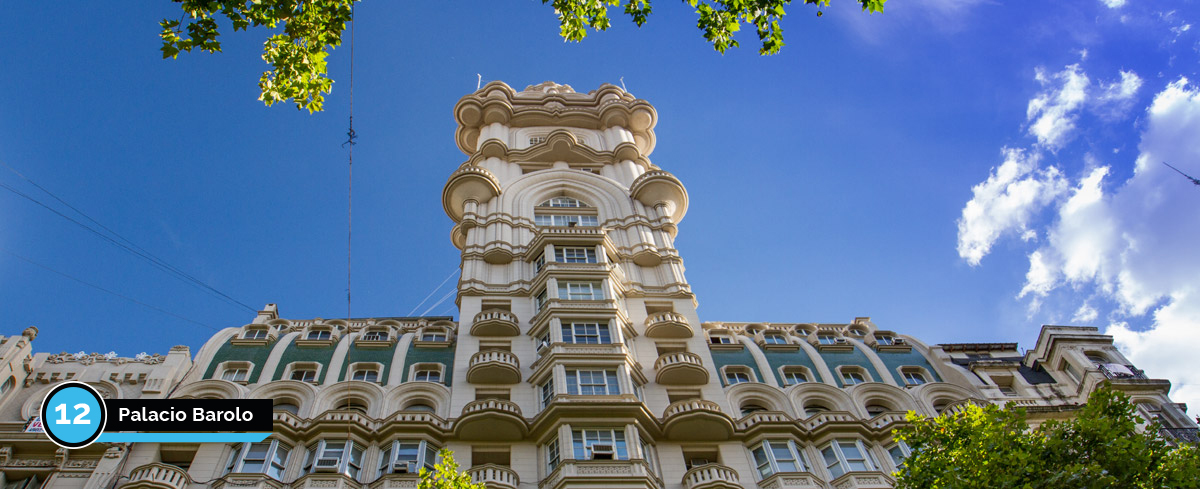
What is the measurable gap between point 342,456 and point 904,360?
95.2 ft

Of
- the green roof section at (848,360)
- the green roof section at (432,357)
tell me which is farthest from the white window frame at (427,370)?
the green roof section at (848,360)

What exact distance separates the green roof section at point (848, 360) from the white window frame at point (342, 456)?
2340 centimetres

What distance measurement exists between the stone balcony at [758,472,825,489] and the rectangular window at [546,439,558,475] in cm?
827

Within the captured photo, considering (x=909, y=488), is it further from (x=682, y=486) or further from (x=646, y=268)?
(x=646, y=268)

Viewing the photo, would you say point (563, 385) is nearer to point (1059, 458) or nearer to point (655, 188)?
point (1059, 458)

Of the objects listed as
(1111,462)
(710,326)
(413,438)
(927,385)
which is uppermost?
(710,326)

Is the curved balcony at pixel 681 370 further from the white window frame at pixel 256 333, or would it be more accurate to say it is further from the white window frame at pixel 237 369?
the white window frame at pixel 256 333

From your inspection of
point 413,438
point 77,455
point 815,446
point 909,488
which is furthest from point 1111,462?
point 77,455

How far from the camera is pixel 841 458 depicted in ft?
115

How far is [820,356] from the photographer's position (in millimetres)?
43844

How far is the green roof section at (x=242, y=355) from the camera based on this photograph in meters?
39.9

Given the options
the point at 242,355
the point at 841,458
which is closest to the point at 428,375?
the point at 242,355

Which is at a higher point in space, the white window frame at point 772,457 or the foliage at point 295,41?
the foliage at point 295,41

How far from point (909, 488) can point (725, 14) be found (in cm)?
1363
